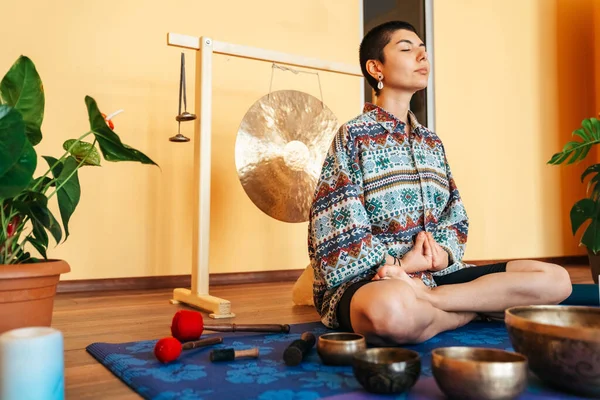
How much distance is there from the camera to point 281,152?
2580 mm

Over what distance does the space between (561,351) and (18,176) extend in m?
0.95

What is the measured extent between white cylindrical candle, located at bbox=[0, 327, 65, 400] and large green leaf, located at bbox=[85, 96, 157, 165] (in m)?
0.42

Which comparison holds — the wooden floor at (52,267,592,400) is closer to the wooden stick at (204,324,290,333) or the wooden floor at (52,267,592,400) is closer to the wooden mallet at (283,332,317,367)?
the wooden stick at (204,324,290,333)

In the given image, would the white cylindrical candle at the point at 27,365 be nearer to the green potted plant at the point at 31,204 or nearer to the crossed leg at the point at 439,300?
the green potted plant at the point at 31,204

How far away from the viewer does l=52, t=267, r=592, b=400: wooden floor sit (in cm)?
108

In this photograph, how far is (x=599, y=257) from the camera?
297 centimetres

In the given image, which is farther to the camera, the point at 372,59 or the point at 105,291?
the point at 105,291

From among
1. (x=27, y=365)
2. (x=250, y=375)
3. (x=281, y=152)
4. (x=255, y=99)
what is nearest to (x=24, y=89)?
(x=27, y=365)

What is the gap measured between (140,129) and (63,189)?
150cm

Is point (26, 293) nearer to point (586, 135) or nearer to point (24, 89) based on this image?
point (24, 89)

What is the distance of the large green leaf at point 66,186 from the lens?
1242mm

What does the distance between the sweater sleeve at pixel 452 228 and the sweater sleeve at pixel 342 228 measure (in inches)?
9.3

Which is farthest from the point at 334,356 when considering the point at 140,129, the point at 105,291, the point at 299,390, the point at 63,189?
the point at 140,129

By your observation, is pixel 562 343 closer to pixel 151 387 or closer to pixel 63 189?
pixel 151 387
